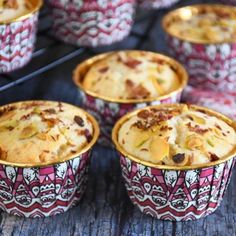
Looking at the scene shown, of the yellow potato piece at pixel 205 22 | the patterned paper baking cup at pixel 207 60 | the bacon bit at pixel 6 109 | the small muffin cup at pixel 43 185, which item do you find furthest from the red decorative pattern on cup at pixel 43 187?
the yellow potato piece at pixel 205 22

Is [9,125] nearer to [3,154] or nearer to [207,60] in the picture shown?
[3,154]

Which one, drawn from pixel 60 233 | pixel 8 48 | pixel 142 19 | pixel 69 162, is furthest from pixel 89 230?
pixel 142 19

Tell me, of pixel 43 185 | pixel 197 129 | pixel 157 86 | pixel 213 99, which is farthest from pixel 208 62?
pixel 43 185

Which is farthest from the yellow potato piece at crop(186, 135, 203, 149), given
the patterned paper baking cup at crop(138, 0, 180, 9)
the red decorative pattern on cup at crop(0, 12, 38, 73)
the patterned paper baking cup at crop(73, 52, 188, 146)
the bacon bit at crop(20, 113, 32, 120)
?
the patterned paper baking cup at crop(138, 0, 180, 9)

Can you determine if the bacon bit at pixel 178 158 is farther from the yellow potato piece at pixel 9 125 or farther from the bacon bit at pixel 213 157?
the yellow potato piece at pixel 9 125

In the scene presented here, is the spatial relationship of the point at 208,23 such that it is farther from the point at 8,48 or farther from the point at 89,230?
the point at 89,230
